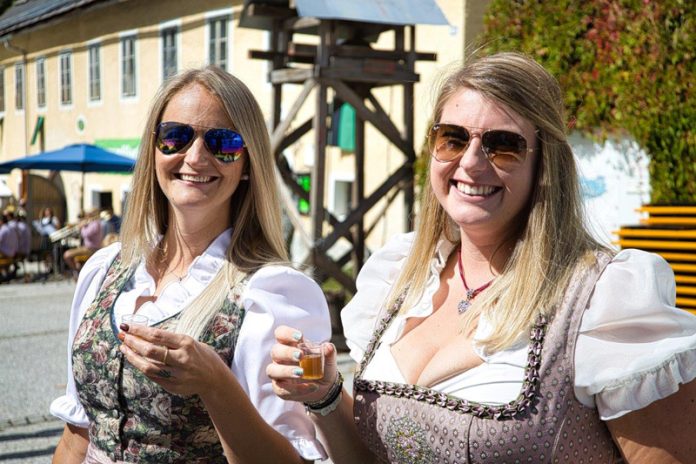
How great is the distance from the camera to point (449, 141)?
7.15 ft

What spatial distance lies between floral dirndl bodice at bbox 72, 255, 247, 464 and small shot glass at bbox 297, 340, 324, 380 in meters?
0.28

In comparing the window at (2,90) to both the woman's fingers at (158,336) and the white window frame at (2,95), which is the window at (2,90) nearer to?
the white window frame at (2,95)

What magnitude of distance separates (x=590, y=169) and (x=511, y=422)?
6.85 meters

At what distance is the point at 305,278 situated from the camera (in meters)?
2.36

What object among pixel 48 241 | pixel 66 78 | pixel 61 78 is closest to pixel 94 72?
pixel 66 78

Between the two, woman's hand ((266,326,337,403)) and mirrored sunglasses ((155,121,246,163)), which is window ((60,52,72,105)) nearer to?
mirrored sunglasses ((155,121,246,163))

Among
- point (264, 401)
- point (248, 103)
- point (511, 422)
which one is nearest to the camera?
point (511, 422)

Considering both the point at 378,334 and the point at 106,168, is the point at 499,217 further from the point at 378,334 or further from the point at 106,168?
the point at 106,168

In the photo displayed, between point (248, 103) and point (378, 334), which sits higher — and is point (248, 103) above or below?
above

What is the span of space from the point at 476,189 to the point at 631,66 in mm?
5881

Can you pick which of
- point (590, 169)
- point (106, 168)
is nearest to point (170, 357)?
point (590, 169)

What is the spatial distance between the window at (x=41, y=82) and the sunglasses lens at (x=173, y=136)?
1009 inches

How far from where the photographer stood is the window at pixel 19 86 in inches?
1099

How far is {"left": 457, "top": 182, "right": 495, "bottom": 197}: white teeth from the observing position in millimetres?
2132
